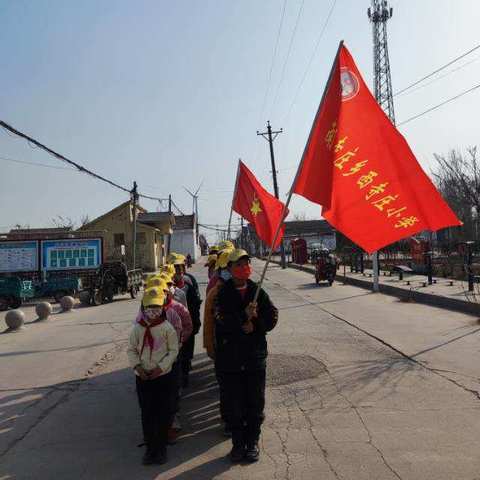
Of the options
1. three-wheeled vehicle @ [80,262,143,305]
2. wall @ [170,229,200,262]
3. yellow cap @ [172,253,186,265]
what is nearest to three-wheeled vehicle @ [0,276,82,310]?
three-wheeled vehicle @ [80,262,143,305]

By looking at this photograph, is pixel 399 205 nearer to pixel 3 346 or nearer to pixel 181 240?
pixel 3 346

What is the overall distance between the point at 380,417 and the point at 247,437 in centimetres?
150

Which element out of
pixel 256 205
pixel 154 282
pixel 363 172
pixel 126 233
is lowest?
pixel 154 282

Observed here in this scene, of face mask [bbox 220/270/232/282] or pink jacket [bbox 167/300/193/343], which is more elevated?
face mask [bbox 220/270/232/282]

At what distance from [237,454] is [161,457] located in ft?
2.01

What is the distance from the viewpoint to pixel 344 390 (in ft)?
19.4

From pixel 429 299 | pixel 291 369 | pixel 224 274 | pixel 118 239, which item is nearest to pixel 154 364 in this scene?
pixel 224 274

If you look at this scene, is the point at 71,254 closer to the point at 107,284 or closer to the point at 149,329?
the point at 107,284

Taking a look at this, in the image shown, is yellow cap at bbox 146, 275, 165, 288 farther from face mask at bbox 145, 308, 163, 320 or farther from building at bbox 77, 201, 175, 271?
building at bbox 77, 201, 175, 271

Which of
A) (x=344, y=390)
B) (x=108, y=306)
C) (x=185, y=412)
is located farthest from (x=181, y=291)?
(x=108, y=306)

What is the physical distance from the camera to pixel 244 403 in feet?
14.0

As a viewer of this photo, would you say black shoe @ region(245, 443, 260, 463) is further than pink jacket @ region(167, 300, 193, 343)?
No

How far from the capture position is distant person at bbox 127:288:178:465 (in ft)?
14.0

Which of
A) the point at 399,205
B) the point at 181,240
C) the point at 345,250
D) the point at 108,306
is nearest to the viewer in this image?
the point at 399,205
